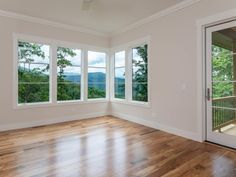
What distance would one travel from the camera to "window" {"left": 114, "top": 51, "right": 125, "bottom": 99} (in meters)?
5.67

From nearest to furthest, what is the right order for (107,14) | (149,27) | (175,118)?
1. (175,118)
2. (107,14)
3. (149,27)

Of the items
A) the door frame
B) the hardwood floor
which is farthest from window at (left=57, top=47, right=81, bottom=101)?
the door frame

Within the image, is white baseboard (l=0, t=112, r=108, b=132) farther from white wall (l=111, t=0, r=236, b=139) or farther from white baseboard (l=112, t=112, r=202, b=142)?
white wall (l=111, t=0, r=236, b=139)

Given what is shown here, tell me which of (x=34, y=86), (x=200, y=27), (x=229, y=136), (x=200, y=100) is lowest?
(x=229, y=136)

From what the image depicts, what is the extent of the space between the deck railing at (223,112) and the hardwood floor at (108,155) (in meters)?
0.45

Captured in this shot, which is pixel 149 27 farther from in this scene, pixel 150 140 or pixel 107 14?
pixel 150 140

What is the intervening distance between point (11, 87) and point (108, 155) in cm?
306

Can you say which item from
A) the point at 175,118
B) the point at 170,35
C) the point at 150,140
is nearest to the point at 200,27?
the point at 170,35

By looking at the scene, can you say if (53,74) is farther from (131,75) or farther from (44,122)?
(131,75)

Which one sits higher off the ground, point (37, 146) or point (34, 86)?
point (34, 86)

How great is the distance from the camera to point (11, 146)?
320 cm

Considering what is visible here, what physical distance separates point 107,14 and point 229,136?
144 inches

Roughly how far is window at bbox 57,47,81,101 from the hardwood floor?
143 cm

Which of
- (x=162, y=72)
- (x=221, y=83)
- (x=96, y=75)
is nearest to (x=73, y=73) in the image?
(x=96, y=75)
